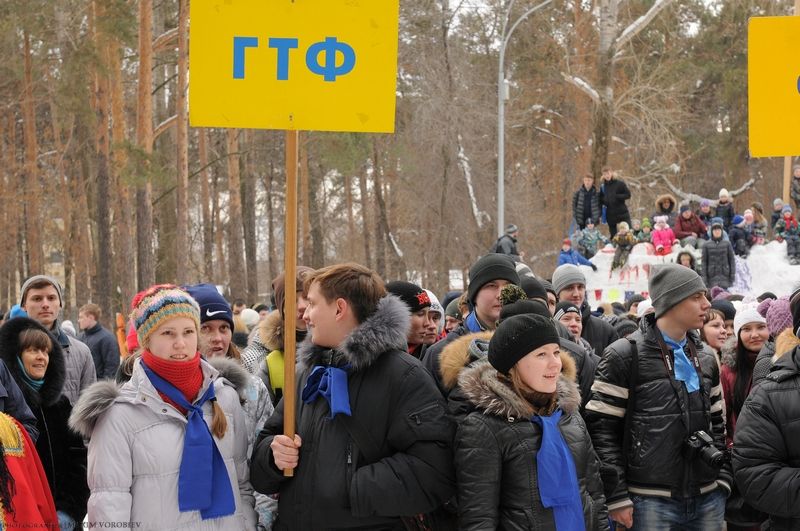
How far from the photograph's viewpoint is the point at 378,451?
12.0 feet

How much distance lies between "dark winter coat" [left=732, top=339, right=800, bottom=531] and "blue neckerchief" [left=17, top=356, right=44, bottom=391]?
3.23 metres

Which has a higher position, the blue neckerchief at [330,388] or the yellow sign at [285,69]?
the yellow sign at [285,69]

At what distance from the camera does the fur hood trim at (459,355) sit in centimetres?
414

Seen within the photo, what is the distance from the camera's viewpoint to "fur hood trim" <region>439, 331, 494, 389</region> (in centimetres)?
414

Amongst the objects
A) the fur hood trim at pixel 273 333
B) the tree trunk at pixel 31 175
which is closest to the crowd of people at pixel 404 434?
the fur hood trim at pixel 273 333

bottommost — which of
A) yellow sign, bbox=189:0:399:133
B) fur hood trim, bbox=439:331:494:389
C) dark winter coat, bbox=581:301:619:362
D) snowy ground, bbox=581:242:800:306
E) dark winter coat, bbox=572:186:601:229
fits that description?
snowy ground, bbox=581:242:800:306

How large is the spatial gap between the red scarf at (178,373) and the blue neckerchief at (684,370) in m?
2.15

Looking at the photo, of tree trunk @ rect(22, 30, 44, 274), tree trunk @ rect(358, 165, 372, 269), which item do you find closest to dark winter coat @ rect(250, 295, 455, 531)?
tree trunk @ rect(22, 30, 44, 274)

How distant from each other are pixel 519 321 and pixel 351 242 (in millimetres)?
40633

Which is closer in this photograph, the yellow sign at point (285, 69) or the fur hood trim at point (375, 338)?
the fur hood trim at point (375, 338)

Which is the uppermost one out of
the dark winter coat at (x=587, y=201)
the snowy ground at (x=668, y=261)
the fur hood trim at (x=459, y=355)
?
the dark winter coat at (x=587, y=201)

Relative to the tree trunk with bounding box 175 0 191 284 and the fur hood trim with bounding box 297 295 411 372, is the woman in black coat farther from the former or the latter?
the tree trunk with bounding box 175 0 191 284

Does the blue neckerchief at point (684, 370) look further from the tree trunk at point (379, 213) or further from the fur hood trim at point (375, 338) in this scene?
the tree trunk at point (379, 213)

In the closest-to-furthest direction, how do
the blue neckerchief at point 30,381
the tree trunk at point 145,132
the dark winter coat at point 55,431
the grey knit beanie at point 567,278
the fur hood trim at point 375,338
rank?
the fur hood trim at point 375,338 < the dark winter coat at point 55,431 < the blue neckerchief at point 30,381 < the grey knit beanie at point 567,278 < the tree trunk at point 145,132
